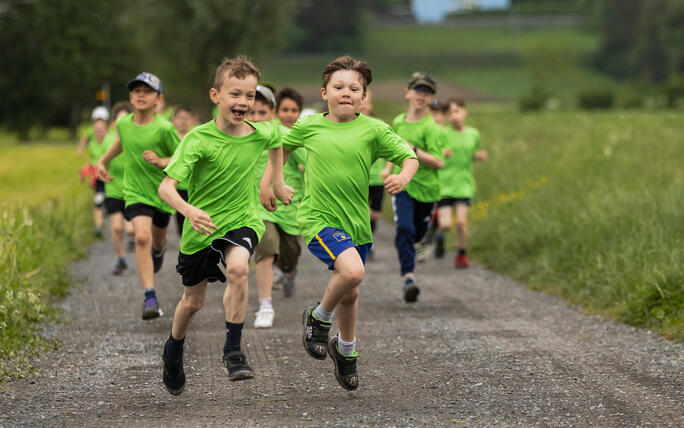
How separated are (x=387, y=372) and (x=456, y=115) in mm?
6718

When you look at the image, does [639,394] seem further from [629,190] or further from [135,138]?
[629,190]

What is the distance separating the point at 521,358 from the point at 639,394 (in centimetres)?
112

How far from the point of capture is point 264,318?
7594 millimetres

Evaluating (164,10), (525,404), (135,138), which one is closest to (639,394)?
(525,404)

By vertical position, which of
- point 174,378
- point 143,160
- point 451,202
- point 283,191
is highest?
point 143,160

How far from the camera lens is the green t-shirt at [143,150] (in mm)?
8305

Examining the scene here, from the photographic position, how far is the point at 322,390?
5531 millimetres

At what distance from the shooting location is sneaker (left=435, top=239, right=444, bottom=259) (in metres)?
12.4

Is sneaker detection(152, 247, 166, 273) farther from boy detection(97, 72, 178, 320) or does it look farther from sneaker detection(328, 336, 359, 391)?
sneaker detection(328, 336, 359, 391)

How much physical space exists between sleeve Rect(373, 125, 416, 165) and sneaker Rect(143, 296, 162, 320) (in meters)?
3.28

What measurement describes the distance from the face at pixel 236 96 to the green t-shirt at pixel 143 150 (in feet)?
9.77

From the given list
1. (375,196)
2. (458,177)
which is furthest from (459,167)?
(375,196)

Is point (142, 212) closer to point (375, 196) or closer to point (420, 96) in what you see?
point (420, 96)

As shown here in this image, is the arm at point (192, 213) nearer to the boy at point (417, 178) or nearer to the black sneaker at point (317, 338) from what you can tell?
the black sneaker at point (317, 338)
